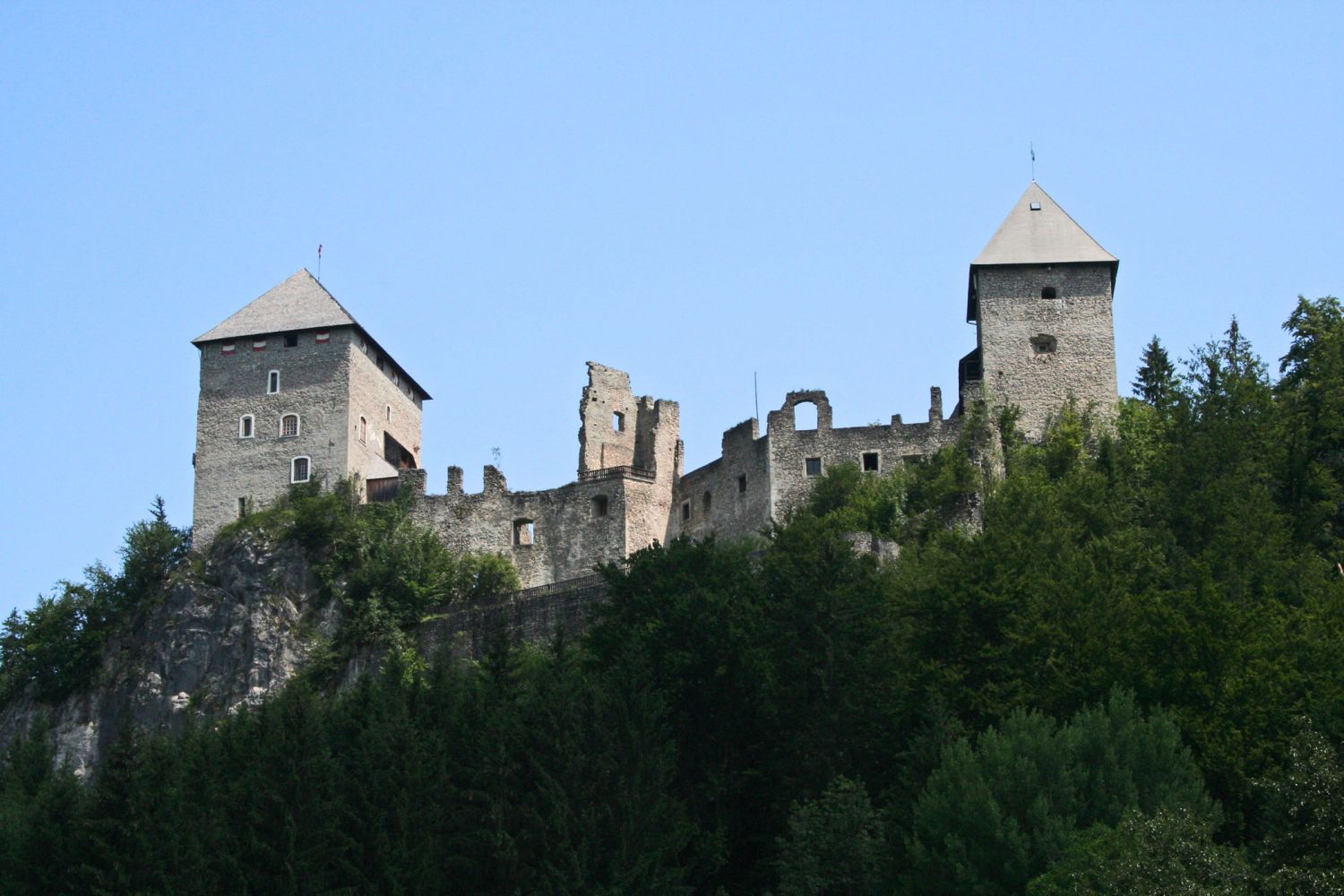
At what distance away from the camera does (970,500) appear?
4584cm

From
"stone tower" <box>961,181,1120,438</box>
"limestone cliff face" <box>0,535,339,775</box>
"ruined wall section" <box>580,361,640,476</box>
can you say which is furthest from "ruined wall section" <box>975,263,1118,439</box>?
"limestone cliff face" <box>0,535,339,775</box>

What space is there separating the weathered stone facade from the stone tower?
0.14 feet

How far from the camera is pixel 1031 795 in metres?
→ 28.3

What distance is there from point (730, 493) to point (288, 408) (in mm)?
11437

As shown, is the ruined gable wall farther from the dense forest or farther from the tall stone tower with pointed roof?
the dense forest

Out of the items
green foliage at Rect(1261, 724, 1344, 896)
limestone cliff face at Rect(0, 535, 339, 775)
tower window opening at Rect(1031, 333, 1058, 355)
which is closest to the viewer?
green foliage at Rect(1261, 724, 1344, 896)

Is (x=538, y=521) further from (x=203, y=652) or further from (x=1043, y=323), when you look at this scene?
(x=1043, y=323)

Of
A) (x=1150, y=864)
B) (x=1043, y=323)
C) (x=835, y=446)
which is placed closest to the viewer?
(x=1150, y=864)

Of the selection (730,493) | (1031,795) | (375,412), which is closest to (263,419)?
(375,412)

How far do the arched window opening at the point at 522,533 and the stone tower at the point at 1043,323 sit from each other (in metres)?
11.0

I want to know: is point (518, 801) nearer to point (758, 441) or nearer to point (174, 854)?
point (174, 854)

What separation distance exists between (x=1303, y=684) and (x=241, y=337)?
30.9 metres

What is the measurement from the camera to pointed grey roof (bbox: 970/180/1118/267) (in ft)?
172

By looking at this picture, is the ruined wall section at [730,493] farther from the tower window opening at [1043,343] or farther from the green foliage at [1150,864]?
the green foliage at [1150,864]
